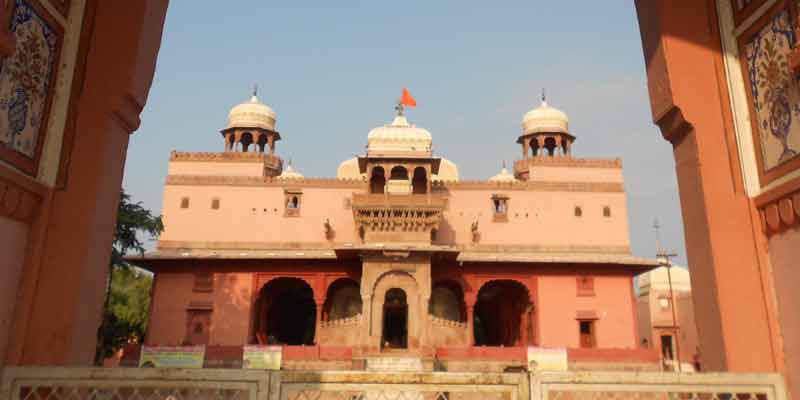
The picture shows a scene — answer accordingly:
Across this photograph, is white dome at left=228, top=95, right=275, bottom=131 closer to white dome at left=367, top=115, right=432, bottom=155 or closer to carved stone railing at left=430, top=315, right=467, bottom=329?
white dome at left=367, top=115, right=432, bottom=155

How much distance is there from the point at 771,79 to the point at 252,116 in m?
27.7

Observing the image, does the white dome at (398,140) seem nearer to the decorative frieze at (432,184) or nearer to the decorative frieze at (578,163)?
the decorative frieze at (432,184)

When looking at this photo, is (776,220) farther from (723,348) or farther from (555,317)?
(555,317)

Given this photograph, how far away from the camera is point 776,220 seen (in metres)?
4.11

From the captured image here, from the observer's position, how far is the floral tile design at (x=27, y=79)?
156 inches

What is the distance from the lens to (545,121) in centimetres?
2938

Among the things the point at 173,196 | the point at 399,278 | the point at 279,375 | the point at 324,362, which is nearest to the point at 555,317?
the point at 399,278

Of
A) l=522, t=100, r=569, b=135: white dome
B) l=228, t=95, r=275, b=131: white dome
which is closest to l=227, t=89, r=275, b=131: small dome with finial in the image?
l=228, t=95, r=275, b=131: white dome

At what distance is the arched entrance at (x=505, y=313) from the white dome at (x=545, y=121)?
847cm

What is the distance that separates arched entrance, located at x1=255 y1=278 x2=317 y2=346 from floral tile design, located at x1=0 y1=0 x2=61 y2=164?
66.6 feet

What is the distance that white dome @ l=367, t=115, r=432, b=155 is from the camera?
25109 millimetres

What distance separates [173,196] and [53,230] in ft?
77.8

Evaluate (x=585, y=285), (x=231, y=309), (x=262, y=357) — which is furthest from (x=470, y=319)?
(x=231, y=309)

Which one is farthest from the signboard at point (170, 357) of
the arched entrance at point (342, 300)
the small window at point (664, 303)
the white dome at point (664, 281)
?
the white dome at point (664, 281)
